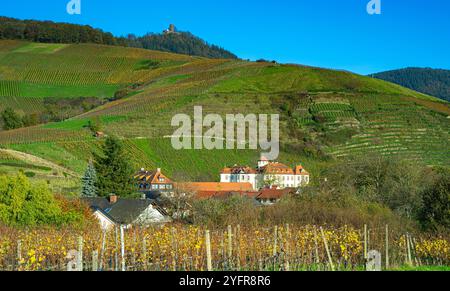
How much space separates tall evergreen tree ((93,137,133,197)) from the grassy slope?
22.4 ft

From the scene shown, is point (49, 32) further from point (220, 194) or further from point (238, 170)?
point (220, 194)

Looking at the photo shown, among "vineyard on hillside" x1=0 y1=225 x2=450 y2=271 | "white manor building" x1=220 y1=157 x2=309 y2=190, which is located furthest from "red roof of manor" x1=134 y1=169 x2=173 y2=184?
"vineyard on hillside" x1=0 y1=225 x2=450 y2=271

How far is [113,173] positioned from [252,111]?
40.0m

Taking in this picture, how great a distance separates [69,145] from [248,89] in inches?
1592

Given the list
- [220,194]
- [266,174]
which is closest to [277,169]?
[266,174]

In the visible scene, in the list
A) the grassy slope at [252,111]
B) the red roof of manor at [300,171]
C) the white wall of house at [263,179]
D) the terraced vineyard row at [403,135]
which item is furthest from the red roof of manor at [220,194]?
the terraced vineyard row at [403,135]

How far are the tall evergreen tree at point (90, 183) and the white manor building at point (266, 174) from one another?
919 inches

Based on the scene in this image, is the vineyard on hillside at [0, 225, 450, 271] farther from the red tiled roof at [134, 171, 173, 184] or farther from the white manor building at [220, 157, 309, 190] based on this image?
the white manor building at [220, 157, 309, 190]

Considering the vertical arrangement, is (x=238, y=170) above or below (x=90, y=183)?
above

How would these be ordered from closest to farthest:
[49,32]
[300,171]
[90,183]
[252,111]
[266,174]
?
[90,183], [300,171], [266,174], [252,111], [49,32]

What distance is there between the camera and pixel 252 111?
3629 inches

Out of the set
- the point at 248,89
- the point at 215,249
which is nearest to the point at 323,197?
the point at 215,249

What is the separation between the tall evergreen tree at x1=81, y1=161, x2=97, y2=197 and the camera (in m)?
52.3

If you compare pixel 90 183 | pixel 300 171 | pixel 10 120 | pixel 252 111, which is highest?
pixel 252 111
